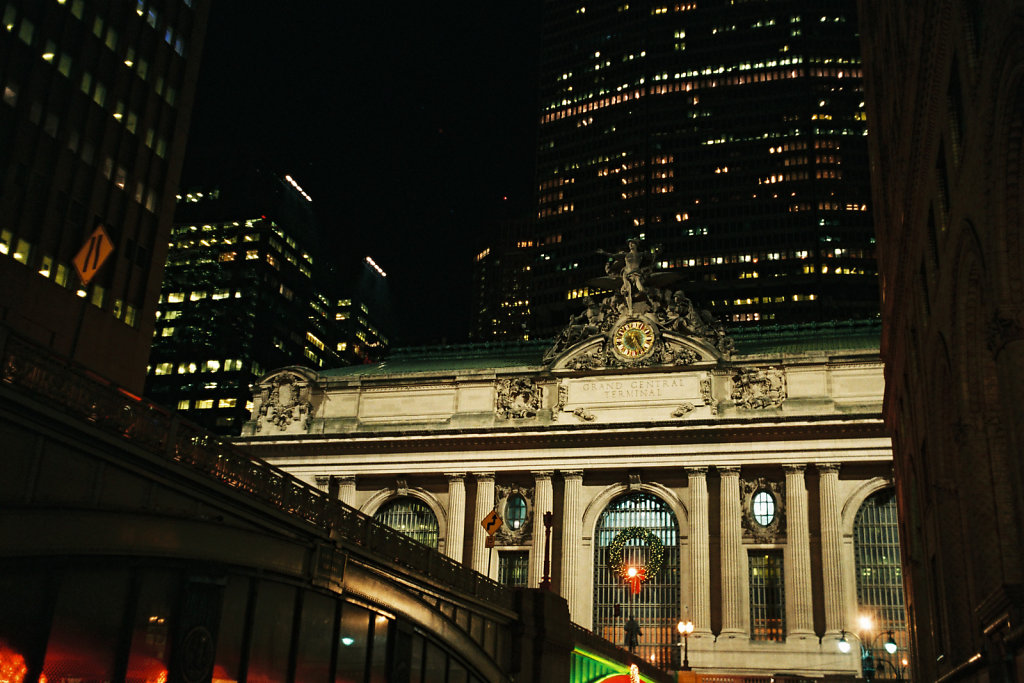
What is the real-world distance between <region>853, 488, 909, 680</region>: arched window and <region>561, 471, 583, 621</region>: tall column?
51.3ft

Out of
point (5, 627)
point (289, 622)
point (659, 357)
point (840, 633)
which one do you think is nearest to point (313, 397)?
point (659, 357)

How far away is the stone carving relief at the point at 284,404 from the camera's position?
71250 mm

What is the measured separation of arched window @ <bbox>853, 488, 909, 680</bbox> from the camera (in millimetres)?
55219

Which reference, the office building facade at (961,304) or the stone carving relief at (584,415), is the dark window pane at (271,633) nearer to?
the office building facade at (961,304)

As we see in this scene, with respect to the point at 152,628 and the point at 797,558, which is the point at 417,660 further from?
→ the point at 797,558

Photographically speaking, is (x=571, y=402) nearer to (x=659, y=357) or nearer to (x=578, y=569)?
(x=659, y=357)

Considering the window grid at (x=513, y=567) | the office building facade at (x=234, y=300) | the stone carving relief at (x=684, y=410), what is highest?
the office building facade at (x=234, y=300)

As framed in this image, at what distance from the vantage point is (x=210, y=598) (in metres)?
17.5

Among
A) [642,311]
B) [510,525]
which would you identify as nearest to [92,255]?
[510,525]

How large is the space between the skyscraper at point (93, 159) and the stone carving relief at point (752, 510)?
33872mm

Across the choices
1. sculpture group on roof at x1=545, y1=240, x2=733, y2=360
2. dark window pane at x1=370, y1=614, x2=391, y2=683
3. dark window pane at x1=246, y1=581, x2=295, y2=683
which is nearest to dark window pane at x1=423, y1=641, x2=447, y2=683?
dark window pane at x1=370, y1=614, x2=391, y2=683

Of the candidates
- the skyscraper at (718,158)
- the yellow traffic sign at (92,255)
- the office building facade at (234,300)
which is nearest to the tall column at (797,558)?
the yellow traffic sign at (92,255)

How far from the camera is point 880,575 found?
5669 centimetres

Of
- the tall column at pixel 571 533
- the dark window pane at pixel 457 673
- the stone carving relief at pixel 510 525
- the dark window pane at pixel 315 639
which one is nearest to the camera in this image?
the dark window pane at pixel 315 639
